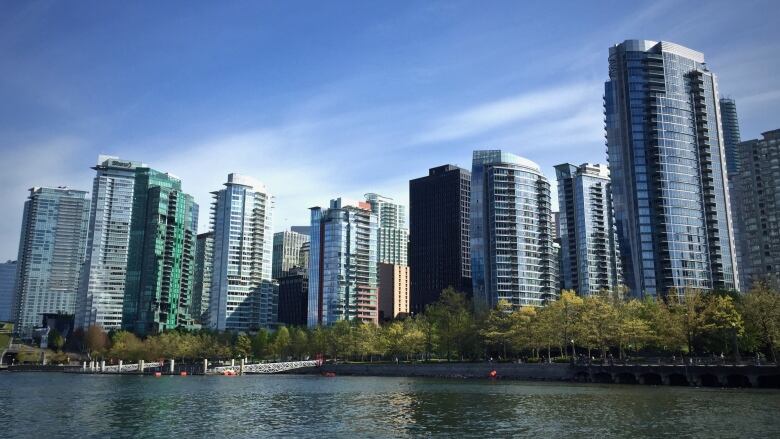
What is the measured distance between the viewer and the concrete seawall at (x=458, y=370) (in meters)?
134

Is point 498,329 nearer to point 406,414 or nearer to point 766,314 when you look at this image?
point 766,314

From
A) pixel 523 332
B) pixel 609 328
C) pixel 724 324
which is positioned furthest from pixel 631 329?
pixel 523 332

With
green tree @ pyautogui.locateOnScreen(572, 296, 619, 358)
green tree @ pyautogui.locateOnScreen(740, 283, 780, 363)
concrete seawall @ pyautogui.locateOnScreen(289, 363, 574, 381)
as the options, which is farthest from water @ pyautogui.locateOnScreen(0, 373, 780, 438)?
concrete seawall @ pyautogui.locateOnScreen(289, 363, 574, 381)

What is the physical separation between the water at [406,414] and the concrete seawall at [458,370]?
32.2 m

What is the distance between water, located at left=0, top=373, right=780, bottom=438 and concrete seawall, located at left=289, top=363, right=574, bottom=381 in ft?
105

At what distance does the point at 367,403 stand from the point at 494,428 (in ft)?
95.7

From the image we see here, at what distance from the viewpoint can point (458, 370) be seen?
15600 cm

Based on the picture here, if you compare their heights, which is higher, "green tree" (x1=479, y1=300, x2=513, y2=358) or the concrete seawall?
"green tree" (x1=479, y1=300, x2=513, y2=358)

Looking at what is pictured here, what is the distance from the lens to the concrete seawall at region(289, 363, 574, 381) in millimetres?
134000

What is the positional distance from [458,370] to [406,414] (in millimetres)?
87539

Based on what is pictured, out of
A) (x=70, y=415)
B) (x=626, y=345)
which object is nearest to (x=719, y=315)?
(x=626, y=345)

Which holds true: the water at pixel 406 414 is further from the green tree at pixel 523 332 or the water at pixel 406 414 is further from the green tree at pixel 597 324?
the green tree at pixel 523 332

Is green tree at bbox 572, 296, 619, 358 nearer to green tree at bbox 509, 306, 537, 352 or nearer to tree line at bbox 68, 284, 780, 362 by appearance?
tree line at bbox 68, 284, 780, 362

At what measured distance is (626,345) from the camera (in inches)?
5600
